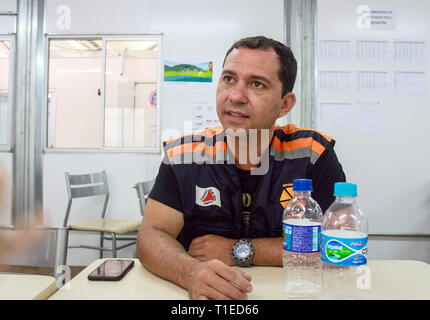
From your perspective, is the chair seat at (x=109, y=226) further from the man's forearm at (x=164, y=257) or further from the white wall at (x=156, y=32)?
the man's forearm at (x=164, y=257)

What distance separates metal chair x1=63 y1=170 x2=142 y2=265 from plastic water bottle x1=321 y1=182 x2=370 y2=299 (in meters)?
1.83

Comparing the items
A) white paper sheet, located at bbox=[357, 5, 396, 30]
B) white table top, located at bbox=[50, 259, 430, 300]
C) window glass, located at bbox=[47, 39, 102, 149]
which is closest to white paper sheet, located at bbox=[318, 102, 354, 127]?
white paper sheet, located at bbox=[357, 5, 396, 30]

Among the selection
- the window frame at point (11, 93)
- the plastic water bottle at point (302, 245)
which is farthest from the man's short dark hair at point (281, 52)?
the window frame at point (11, 93)

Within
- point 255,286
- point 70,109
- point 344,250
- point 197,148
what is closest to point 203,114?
point 197,148

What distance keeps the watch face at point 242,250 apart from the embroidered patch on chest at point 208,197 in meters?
0.20

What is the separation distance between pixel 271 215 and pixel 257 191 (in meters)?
0.11

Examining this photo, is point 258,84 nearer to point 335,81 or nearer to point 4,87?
point 335,81

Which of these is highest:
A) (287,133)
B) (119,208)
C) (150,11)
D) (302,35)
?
(150,11)

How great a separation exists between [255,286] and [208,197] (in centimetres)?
45

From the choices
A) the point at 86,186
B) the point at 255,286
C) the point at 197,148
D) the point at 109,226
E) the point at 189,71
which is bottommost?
the point at 109,226

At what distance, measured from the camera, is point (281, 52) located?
1343 mm

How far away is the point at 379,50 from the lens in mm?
2740
